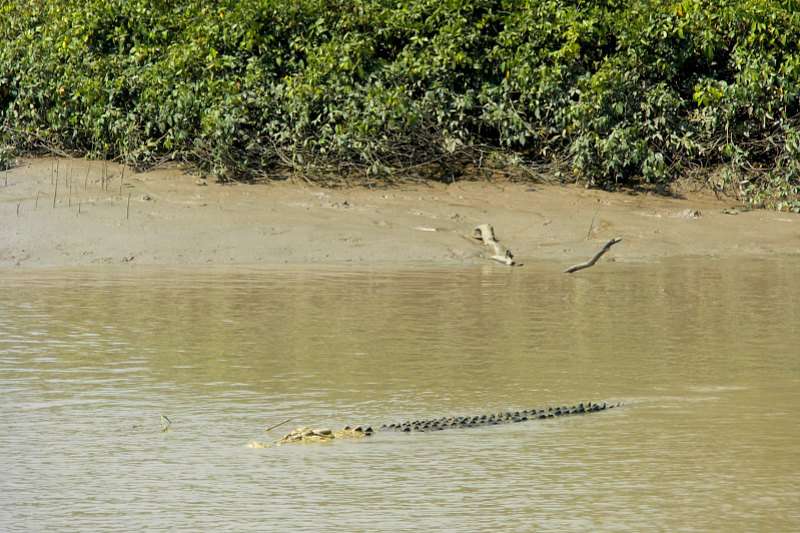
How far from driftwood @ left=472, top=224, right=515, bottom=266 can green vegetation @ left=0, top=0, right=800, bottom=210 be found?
2086 millimetres

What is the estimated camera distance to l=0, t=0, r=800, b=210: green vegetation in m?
15.4

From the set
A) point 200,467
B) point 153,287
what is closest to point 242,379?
point 200,467

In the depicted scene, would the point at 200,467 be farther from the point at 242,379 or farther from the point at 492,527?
the point at 242,379

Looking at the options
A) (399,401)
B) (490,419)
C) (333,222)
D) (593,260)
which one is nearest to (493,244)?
(593,260)

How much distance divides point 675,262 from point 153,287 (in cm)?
497

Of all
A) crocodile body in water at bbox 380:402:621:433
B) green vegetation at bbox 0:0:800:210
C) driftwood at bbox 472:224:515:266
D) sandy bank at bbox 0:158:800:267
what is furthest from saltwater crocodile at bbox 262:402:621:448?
green vegetation at bbox 0:0:800:210

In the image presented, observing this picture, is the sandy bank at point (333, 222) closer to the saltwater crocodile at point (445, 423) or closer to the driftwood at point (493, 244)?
the driftwood at point (493, 244)

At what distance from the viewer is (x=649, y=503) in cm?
476

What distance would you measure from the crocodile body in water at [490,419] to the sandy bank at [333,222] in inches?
265

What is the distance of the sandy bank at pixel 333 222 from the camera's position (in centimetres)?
1315

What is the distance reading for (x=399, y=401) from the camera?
259 inches

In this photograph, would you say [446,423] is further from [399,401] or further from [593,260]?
[593,260]

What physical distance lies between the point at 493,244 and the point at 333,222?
5.71 feet

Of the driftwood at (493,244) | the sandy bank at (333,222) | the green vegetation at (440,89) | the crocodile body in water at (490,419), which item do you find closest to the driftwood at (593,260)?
the sandy bank at (333,222)
